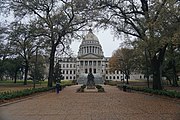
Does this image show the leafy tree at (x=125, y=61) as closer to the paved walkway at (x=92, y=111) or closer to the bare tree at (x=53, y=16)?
the bare tree at (x=53, y=16)

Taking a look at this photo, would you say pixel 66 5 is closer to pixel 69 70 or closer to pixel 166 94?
pixel 166 94

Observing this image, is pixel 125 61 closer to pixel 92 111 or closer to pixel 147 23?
pixel 147 23

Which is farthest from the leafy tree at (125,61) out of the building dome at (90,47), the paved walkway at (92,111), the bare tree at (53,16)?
the building dome at (90,47)

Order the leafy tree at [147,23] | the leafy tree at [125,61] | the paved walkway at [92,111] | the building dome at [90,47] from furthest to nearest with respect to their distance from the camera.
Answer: the building dome at [90,47] < the leafy tree at [125,61] < the leafy tree at [147,23] < the paved walkway at [92,111]

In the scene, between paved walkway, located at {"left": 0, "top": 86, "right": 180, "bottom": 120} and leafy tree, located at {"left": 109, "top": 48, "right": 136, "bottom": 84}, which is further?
leafy tree, located at {"left": 109, "top": 48, "right": 136, "bottom": 84}

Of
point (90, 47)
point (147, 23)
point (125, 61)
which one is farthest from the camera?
point (90, 47)

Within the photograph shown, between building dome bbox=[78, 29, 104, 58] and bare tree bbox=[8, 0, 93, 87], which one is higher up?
building dome bbox=[78, 29, 104, 58]

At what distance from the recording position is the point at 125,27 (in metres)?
25.5

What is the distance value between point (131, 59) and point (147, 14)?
37.7m

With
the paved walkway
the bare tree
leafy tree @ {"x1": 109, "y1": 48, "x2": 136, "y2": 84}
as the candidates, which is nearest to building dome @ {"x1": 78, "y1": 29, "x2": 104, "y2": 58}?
leafy tree @ {"x1": 109, "y1": 48, "x2": 136, "y2": 84}

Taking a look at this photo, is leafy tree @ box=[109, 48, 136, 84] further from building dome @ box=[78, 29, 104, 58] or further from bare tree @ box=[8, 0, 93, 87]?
building dome @ box=[78, 29, 104, 58]

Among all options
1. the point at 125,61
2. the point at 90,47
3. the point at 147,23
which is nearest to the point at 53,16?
the point at 147,23

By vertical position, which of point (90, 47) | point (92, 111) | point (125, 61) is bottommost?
point (92, 111)

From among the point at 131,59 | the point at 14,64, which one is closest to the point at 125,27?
the point at 131,59
